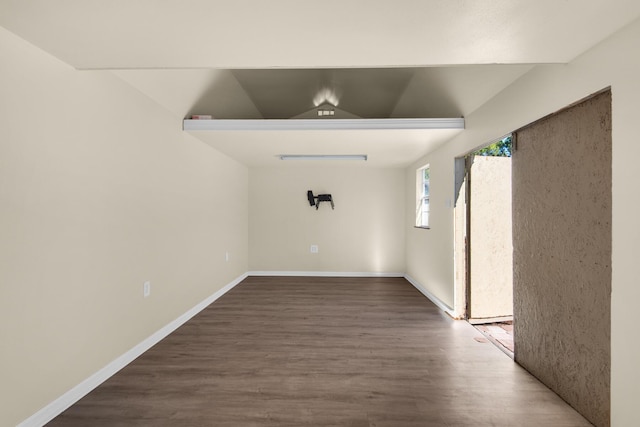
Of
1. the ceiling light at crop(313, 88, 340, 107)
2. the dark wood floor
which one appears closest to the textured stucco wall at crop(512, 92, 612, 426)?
the dark wood floor

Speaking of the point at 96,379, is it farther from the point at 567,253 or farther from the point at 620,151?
the point at 620,151

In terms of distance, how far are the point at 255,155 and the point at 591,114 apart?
3.85 m

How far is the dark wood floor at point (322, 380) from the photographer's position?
185cm

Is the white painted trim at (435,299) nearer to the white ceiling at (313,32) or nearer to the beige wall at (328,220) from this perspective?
the beige wall at (328,220)

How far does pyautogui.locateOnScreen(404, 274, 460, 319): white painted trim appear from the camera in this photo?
364 cm

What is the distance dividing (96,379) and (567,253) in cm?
315

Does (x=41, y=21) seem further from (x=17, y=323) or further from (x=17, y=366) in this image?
(x=17, y=366)

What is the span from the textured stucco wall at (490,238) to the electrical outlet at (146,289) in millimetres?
3170

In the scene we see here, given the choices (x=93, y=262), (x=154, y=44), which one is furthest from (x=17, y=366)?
(x=154, y=44)

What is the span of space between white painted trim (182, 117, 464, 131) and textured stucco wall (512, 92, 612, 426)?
94 centimetres

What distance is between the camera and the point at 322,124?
3.23m

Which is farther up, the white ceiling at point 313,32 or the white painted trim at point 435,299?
the white ceiling at point 313,32

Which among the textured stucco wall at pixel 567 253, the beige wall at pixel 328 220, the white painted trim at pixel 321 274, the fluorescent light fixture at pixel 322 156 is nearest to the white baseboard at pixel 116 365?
the white painted trim at pixel 321 274

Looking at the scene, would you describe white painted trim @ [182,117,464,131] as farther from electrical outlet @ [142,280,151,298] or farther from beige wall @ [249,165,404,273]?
beige wall @ [249,165,404,273]
